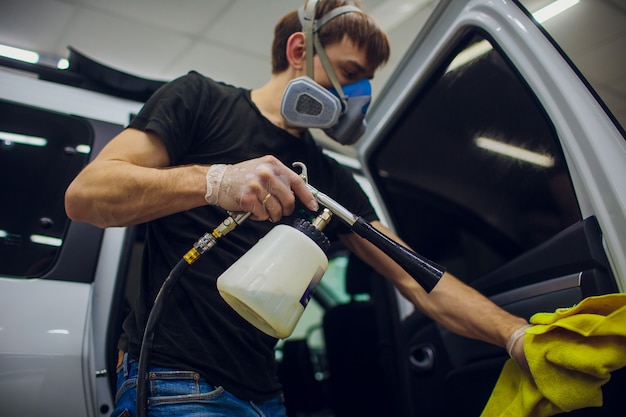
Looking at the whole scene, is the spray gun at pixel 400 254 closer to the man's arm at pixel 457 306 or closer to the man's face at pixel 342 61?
the man's arm at pixel 457 306

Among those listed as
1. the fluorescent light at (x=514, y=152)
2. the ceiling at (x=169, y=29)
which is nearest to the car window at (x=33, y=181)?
the fluorescent light at (x=514, y=152)

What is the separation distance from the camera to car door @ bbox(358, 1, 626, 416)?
3.19 ft

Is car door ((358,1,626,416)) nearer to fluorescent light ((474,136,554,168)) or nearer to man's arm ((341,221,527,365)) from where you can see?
fluorescent light ((474,136,554,168))

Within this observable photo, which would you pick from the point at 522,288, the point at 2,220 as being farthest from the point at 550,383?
the point at 2,220

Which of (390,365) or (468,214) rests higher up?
(468,214)

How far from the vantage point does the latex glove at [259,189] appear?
0.86 meters

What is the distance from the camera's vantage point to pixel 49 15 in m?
3.32

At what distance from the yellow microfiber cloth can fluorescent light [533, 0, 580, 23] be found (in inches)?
27.1

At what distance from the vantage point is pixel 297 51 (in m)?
1.42

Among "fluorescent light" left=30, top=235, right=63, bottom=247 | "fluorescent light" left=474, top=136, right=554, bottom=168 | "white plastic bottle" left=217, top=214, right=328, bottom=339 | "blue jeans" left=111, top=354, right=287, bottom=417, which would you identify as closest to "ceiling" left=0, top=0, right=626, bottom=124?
"fluorescent light" left=474, top=136, right=554, bottom=168

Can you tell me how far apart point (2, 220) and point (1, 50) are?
675 millimetres

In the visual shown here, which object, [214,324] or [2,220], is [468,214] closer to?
[214,324]

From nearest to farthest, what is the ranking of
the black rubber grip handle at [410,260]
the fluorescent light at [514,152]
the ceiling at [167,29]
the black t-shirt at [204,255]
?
the black rubber grip handle at [410,260], the black t-shirt at [204,255], the fluorescent light at [514,152], the ceiling at [167,29]

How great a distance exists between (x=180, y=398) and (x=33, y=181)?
2.98 ft
